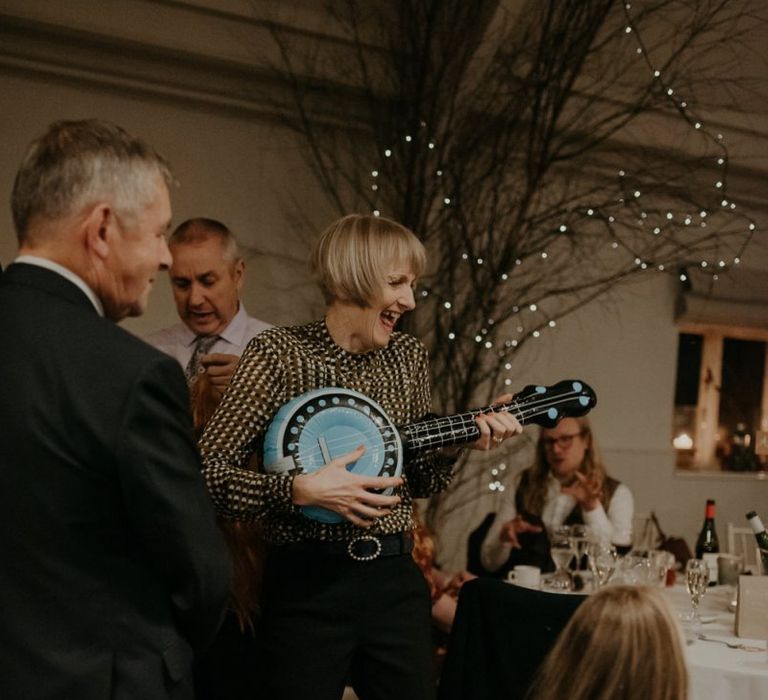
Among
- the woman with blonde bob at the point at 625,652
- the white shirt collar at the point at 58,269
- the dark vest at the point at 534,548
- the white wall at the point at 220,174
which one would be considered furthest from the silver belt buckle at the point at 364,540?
the white wall at the point at 220,174

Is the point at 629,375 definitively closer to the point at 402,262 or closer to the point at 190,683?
the point at 402,262

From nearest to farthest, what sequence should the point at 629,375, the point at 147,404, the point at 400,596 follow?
the point at 147,404
the point at 400,596
the point at 629,375

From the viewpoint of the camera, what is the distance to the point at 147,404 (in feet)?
3.97

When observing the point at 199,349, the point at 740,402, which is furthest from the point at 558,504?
the point at 740,402

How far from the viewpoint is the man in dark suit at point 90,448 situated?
1203 millimetres

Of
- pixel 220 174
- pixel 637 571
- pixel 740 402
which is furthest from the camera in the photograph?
pixel 740 402

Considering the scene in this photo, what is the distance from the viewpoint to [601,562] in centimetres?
258

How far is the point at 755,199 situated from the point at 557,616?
432 cm

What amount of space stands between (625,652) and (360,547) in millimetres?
661

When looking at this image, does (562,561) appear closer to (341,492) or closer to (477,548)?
(477,548)

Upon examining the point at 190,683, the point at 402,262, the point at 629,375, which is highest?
the point at 629,375

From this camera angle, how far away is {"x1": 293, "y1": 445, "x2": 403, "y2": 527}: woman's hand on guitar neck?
5.82 feet

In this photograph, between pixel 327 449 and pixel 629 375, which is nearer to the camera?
pixel 327 449

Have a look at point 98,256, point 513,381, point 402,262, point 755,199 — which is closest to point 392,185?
point 513,381
